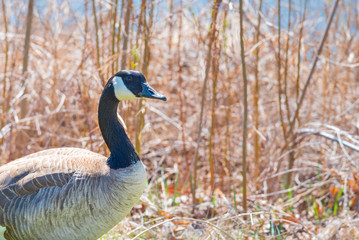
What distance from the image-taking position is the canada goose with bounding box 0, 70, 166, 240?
3.07 meters

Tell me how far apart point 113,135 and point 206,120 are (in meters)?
2.05

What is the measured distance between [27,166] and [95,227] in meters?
0.64

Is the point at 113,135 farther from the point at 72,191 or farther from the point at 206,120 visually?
the point at 206,120

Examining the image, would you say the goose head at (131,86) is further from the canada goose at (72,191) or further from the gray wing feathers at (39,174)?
the gray wing feathers at (39,174)

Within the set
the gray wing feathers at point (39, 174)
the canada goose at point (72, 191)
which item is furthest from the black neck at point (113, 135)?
the gray wing feathers at point (39, 174)

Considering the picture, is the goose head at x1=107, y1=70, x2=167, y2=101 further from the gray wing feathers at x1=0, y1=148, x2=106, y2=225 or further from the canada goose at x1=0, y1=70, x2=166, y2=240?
the gray wing feathers at x1=0, y1=148, x2=106, y2=225

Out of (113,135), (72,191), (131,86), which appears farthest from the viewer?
(113,135)

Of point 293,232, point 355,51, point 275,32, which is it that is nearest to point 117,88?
point 293,232

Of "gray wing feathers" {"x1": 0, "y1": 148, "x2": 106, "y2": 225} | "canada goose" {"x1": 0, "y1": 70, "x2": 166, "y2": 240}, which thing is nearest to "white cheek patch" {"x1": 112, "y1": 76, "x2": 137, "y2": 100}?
"canada goose" {"x1": 0, "y1": 70, "x2": 166, "y2": 240}

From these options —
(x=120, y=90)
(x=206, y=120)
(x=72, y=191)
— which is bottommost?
(x=72, y=191)

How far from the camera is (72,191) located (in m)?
3.07

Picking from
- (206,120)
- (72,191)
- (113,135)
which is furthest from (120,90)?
(206,120)

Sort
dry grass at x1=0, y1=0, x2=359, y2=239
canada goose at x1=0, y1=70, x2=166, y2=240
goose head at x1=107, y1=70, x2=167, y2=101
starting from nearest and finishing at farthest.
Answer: canada goose at x1=0, y1=70, x2=166, y2=240
goose head at x1=107, y1=70, x2=167, y2=101
dry grass at x1=0, y1=0, x2=359, y2=239

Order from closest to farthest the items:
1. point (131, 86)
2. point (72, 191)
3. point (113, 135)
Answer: point (72, 191), point (131, 86), point (113, 135)
